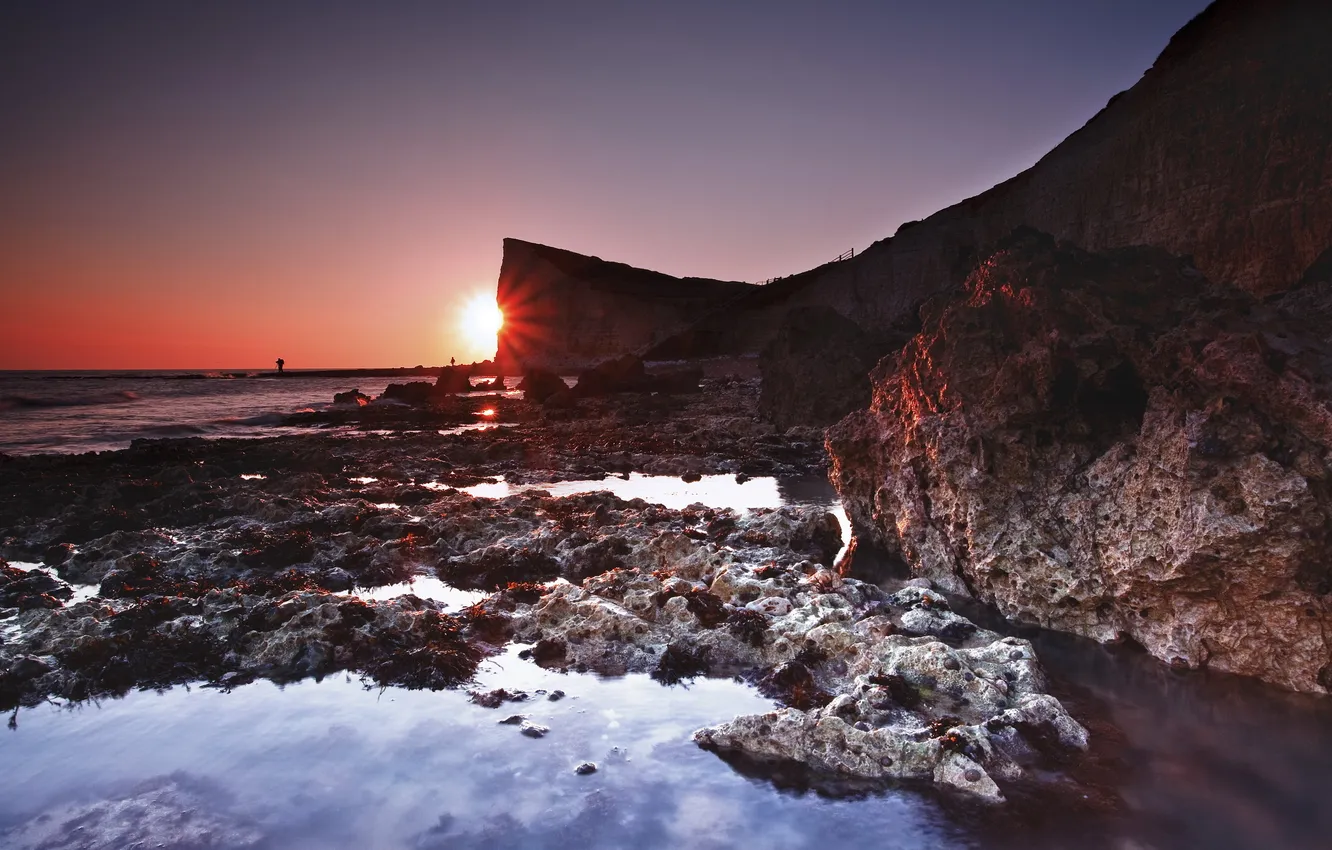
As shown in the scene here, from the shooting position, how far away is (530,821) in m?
3.02

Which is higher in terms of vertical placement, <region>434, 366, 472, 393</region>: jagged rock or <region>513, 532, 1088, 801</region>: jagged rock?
<region>434, 366, 472, 393</region>: jagged rock

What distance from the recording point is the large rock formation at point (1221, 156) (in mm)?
17453

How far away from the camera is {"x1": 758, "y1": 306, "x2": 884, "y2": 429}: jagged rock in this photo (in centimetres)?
1812

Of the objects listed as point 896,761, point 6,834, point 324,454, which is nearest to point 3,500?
point 324,454

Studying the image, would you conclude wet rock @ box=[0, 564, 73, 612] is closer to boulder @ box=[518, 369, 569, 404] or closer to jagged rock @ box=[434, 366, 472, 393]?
boulder @ box=[518, 369, 569, 404]

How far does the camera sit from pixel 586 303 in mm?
93500

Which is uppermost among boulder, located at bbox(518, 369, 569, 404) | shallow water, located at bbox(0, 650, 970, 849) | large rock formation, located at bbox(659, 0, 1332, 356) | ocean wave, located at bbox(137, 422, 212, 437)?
large rock formation, located at bbox(659, 0, 1332, 356)

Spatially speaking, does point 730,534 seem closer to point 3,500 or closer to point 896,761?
point 896,761

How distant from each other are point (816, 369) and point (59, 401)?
1427 inches

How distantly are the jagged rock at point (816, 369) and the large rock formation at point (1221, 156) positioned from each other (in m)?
2.66

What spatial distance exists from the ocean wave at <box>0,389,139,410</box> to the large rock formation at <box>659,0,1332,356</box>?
3659 cm

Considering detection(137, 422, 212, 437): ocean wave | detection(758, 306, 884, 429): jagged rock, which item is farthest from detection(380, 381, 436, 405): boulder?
detection(758, 306, 884, 429): jagged rock

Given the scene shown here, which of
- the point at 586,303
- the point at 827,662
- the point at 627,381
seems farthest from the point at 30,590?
the point at 586,303

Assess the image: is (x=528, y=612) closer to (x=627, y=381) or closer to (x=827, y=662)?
(x=827, y=662)
